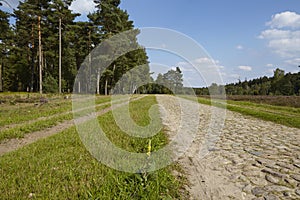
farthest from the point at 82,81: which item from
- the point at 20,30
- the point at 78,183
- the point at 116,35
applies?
the point at 78,183

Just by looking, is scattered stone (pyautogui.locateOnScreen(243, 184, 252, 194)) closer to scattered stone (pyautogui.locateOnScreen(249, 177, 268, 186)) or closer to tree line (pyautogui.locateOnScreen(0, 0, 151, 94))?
→ scattered stone (pyautogui.locateOnScreen(249, 177, 268, 186))

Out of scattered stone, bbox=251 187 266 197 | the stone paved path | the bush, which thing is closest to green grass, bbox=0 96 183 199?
the stone paved path

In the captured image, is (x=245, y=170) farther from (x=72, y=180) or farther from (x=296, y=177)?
(x=72, y=180)

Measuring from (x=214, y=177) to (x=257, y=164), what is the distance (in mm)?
1235

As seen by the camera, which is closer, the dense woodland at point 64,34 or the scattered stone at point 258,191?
the scattered stone at point 258,191

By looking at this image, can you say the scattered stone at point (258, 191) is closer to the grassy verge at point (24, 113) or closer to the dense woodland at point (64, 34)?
the grassy verge at point (24, 113)

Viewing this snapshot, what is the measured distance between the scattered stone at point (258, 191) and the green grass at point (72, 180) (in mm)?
1181

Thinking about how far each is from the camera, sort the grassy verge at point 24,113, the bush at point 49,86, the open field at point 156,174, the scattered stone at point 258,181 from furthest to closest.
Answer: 1. the bush at point 49,86
2. the grassy verge at point 24,113
3. the scattered stone at point 258,181
4. the open field at point 156,174

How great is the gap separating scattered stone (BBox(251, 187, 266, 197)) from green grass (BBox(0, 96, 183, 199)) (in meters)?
1.18

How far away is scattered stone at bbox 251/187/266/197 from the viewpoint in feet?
10.9

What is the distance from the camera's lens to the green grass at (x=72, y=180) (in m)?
3.10

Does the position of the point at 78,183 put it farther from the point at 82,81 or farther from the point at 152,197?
the point at 82,81

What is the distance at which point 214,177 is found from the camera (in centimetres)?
402

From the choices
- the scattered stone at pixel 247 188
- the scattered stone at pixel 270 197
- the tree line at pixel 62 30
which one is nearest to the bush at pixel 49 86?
the tree line at pixel 62 30
